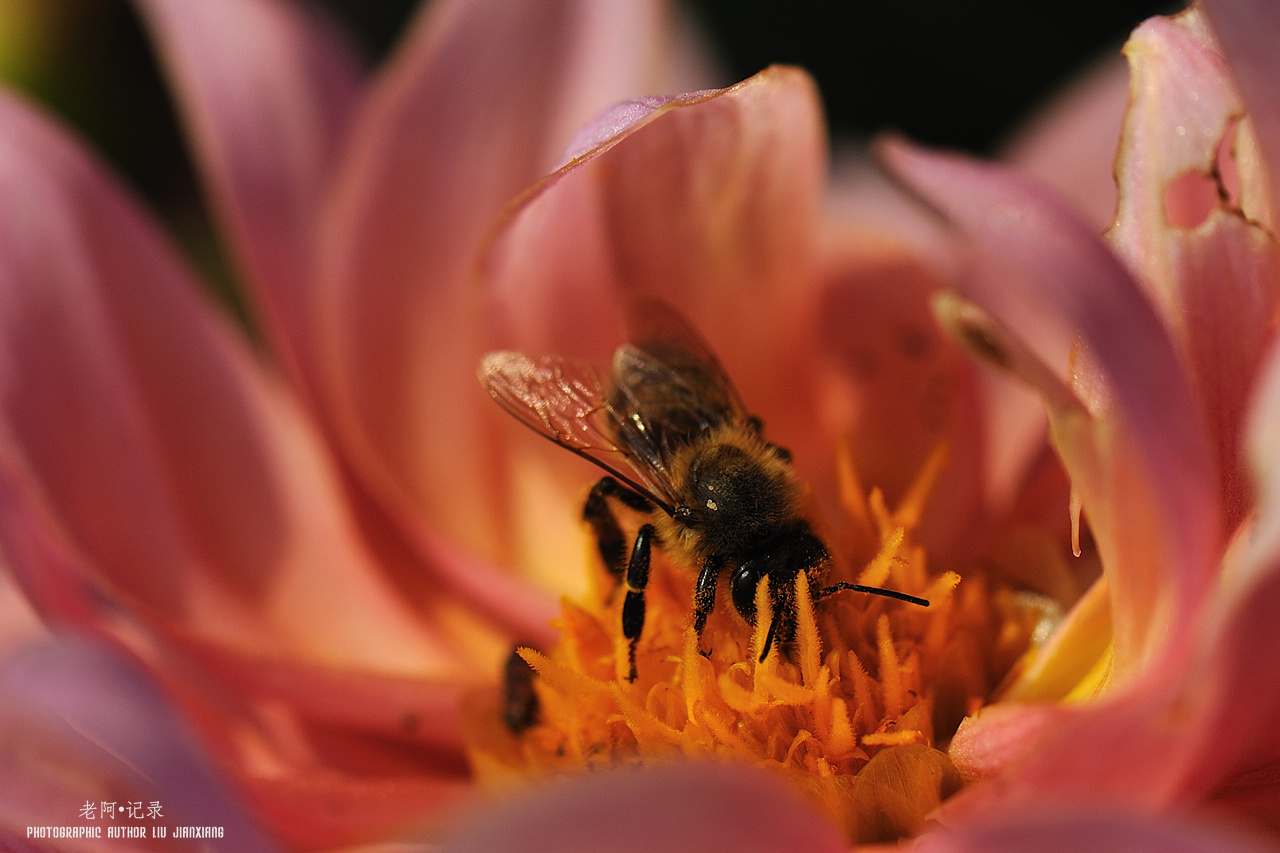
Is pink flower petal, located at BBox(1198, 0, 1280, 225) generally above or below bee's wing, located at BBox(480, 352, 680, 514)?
below

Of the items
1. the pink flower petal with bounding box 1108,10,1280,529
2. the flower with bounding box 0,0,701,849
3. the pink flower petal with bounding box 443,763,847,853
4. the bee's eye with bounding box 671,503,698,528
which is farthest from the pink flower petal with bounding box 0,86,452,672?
the pink flower petal with bounding box 1108,10,1280,529

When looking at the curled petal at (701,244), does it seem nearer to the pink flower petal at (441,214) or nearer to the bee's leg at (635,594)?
the pink flower petal at (441,214)

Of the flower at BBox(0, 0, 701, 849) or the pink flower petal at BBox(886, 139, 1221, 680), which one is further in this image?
the flower at BBox(0, 0, 701, 849)

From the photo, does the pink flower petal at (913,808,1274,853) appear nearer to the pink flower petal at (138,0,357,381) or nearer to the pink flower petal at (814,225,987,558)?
the pink flower petal at (814,225,987,558)

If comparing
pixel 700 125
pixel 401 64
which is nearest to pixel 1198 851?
pixel 700 125

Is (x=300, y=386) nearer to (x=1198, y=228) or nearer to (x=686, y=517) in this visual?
(x=686, y=517)

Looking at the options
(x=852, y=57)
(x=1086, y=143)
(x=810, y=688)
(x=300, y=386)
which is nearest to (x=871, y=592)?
(x=810, y=688)
